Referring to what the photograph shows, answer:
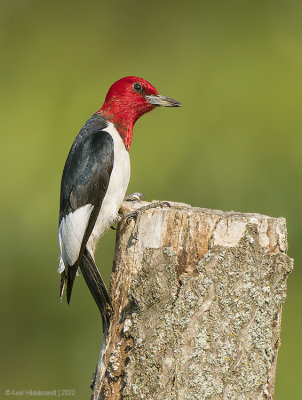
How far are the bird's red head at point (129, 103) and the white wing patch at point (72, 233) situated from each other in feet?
2.21

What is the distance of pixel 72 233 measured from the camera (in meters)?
3.53

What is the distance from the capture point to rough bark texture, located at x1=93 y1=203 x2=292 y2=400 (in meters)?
2.69

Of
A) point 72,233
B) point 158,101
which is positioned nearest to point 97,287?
point 72,233

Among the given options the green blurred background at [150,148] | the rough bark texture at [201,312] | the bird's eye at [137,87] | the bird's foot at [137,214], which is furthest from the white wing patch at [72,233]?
the green blurred background at [150,148]

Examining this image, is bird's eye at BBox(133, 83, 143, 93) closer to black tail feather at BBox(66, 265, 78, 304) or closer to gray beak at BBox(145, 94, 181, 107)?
gray beak at BBox(145, 94, 181, 107)

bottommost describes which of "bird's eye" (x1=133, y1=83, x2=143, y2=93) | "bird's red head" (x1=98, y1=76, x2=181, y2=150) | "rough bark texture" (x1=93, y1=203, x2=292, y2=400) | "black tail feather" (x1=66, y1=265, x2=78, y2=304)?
"rough bark texture" (x1=93, y1=203, x2=292, y2=400)

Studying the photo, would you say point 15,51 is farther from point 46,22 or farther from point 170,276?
point 170,276

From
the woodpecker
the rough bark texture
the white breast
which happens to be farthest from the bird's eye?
the rough bark texture

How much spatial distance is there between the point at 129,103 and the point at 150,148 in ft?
2.87

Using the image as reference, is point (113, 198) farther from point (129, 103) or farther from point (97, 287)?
point (129, 103)

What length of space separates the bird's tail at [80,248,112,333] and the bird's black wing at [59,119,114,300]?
9 centimetres

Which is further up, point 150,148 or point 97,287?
point 150,148

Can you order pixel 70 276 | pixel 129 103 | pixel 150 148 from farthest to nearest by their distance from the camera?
1. pixel 150 148
2. pixel 129 103
3. pixel 70 276

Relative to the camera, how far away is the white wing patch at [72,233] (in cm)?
346
